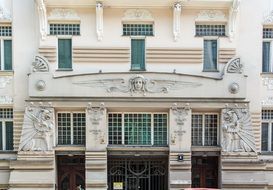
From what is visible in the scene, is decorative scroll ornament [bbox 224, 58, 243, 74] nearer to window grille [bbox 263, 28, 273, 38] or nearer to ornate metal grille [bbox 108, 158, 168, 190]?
window grille [bbox 263, 28, 273, 38]

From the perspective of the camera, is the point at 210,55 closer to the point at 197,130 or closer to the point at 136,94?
Result: the point at 197,130

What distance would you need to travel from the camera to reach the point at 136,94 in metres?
15.6

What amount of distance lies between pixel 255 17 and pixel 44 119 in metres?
10.8

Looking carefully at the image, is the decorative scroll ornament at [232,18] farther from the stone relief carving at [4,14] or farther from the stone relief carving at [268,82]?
the stone relief carving at [4,14]

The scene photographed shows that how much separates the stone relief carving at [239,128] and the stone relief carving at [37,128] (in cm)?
794

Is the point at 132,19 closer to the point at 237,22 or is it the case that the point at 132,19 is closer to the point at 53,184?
the point at 237,22

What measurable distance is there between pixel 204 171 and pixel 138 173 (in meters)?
3.21

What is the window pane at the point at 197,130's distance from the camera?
16.4 meters

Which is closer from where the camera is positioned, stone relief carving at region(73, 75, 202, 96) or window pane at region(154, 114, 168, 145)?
stone relief carving at region(73, 75, 202, 96)

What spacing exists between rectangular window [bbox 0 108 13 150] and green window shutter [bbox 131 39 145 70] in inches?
248

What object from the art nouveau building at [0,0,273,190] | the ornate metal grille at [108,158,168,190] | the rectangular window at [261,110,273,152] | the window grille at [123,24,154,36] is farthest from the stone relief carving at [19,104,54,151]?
the rectangular window at [261,110,273,152]

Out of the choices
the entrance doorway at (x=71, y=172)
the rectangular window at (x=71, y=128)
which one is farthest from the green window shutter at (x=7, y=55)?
the entrance doorway at (x=71, y=172)

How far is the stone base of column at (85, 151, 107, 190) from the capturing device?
15586 millimetres

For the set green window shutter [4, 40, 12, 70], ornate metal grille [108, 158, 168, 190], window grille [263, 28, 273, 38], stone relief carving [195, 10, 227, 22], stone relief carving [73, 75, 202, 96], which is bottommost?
ornate metal grille [108, 158, 168, 190]
